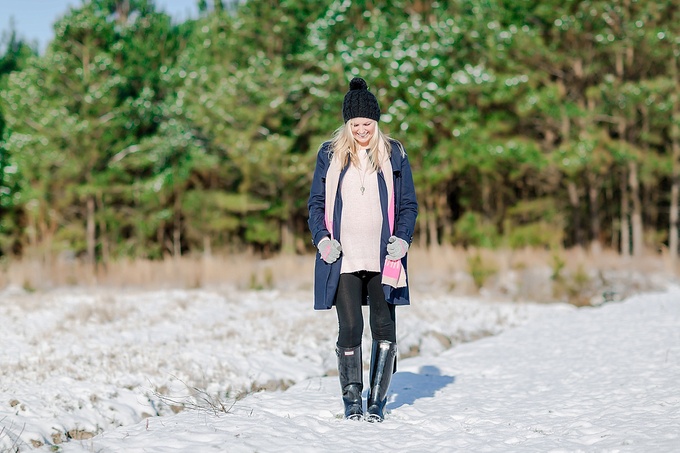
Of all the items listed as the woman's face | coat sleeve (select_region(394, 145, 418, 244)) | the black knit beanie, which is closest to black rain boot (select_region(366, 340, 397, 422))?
coat sleeve (select_region(394, 145, 418, 244))

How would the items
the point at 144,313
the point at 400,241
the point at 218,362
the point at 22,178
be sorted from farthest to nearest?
the point at 22,178, the point at 144,313, the point at 218,362, the point at 400,241

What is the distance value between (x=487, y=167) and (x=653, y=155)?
4.50 metres

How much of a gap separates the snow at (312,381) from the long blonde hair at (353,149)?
1.57m

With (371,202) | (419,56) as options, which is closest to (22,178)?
(419,56)

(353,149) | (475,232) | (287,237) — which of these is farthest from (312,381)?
(287,237)

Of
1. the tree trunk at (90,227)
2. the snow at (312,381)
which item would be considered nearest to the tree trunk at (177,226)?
the tree trunk at (90,227)

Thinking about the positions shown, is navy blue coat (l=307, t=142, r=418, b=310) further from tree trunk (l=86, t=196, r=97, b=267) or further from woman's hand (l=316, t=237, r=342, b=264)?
tree trunk (l=86, t=196, r=97, b=267)

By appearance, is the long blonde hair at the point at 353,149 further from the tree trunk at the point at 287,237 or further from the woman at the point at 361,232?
the tree trunk at the point at 287,237

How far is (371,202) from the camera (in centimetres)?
415

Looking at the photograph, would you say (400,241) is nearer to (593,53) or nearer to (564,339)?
(564,339)

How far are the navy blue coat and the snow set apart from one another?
789 mm

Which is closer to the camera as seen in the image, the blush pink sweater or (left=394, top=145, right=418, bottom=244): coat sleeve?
the blush pink sweater

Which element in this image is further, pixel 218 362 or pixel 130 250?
pixel 130 250

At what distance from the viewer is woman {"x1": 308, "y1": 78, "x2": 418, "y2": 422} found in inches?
161
